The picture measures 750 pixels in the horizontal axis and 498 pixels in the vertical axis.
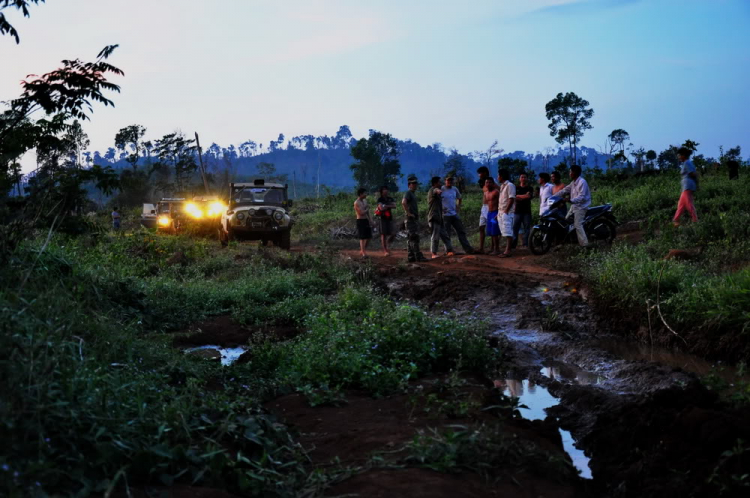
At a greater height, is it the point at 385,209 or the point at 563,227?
the point at 385,209

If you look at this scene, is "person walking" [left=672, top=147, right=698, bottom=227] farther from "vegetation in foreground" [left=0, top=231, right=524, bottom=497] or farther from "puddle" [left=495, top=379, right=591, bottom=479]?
"puddle" [left=495, top=379, right=591, bottom=479]

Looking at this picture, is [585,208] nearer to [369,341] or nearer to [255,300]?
[255,300]

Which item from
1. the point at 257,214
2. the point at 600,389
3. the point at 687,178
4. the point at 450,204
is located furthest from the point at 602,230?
the point at 257,214

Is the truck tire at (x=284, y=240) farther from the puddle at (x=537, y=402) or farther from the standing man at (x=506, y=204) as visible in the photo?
the puddle at (x=537, y=402)

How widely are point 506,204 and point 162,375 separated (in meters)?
9.65

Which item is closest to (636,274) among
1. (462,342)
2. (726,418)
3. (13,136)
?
(462,342)

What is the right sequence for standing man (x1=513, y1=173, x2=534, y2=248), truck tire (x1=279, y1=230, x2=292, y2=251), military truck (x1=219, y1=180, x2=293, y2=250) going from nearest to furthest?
standing man (x1=513, y1=173, x2=534, y2=248)
military truck (x1=219, y1=180, x2=293, y2=250)
truck tire (x1=279, y1=230, x2=292, y2=251)

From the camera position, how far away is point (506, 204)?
1327 centimetres

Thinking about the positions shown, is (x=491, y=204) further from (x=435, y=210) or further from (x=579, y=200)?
(x=579, y=200)

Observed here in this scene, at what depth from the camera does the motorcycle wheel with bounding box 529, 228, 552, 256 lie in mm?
13463

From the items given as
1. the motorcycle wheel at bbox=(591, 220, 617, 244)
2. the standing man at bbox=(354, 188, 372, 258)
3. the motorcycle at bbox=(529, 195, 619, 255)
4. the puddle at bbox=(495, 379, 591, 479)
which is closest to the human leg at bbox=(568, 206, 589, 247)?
the motorcycle at bbox=(529, 195, 619, 255)

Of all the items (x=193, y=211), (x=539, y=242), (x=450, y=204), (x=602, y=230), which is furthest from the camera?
(x=193, y=211)

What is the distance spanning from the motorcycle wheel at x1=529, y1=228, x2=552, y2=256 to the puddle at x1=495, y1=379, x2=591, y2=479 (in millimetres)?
7598

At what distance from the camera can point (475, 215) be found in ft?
81.3
